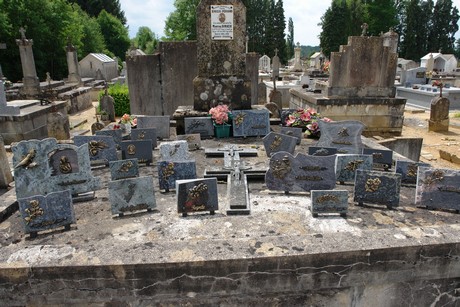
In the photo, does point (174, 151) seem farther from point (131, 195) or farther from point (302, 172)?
point (302, 172)

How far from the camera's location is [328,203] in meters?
3.39

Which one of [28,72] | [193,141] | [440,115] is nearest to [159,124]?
[193,141]

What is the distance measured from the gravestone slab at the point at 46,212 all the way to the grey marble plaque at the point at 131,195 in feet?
1.35

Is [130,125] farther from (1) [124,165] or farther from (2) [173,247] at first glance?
(2) [173,247]

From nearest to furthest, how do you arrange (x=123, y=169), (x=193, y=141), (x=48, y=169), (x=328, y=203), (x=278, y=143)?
1. (x=328, y=203)
2. (x=48, y=169)
3. (x=123, y=169)
4. (x=278, y=143)
5. (x=193, y=141)

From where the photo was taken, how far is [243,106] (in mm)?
7602

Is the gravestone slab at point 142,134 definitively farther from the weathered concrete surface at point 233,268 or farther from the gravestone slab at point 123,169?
the weathered concrete surface at point 233,268

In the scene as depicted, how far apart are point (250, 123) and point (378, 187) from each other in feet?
11.6

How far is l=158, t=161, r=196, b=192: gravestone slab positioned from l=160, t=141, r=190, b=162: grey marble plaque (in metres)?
0.59

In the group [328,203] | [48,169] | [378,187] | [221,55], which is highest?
[221,55]

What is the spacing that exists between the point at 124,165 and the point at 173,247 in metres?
1.96

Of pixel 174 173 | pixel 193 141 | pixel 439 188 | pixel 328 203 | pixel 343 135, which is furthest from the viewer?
pixel 193 141

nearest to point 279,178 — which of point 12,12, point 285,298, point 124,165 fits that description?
point 285,298

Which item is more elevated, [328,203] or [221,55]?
[221,55]
